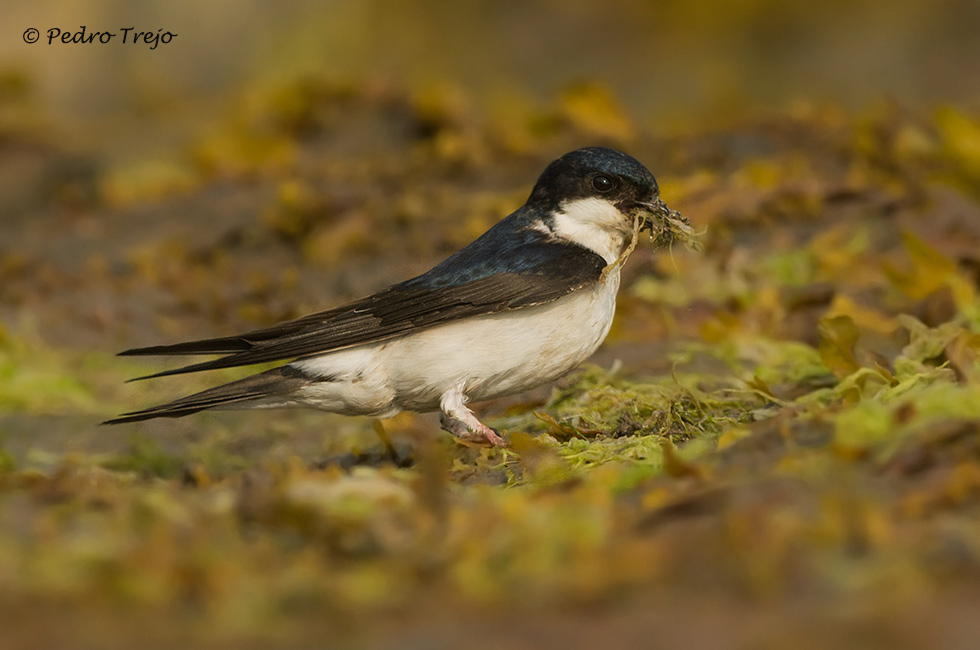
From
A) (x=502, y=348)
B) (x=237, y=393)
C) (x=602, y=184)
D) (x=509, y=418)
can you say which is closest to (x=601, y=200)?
(x=602, y=184)

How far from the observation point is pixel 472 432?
393cm

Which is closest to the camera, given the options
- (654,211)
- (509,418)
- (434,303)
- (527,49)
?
(434,303)

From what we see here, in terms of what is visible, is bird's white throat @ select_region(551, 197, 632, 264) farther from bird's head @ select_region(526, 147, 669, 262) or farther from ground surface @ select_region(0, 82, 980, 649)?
ground surface @ select_region(0, 82, 980, 649)

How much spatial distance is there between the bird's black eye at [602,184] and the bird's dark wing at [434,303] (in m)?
0.29

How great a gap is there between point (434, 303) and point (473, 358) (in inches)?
9.8

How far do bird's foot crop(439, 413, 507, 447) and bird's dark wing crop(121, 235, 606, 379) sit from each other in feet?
1.18

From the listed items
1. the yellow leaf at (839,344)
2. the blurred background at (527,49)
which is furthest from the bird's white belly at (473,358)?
the blurred background at (527,49)

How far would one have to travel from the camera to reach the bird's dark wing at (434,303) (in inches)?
154

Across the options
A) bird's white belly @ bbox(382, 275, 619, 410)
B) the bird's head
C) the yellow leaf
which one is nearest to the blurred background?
the bird's head

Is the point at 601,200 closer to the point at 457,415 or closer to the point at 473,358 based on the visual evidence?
the point at 473,358

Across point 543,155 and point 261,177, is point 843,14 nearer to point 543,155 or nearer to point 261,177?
point 543,155

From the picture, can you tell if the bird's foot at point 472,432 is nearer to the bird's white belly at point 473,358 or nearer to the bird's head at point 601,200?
the bird's white belly at point 473,358

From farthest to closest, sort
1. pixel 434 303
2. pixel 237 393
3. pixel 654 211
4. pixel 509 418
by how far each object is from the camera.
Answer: pixel 509 418
pixel 654 211
pixel 434 303
pixel 237 393

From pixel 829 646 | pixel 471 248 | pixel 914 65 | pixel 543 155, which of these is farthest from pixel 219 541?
pixel 914 65
